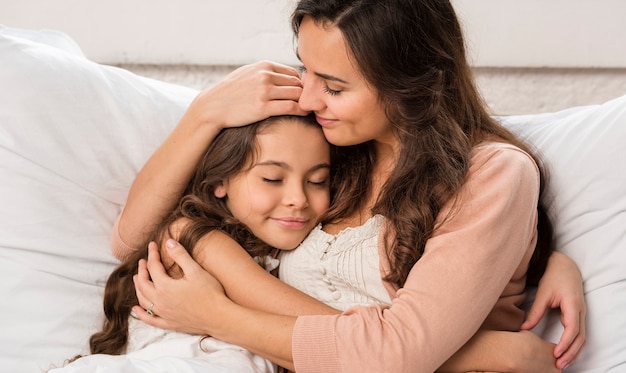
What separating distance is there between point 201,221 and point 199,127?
19 cm

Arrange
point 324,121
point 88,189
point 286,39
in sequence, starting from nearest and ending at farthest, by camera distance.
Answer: point 324,121 → point 88,189 → point 286,39

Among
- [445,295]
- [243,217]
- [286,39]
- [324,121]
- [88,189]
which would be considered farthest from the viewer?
[286,39]

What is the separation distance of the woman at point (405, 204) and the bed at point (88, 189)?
0.06m

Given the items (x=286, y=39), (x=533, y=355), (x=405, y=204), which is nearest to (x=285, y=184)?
(x=405, y=204)

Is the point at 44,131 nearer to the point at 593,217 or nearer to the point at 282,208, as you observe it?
the point at 282,208

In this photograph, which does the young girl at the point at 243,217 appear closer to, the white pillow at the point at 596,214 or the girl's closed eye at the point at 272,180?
the girl's closed eye at the point at 272,180

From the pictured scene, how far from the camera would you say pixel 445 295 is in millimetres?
1302

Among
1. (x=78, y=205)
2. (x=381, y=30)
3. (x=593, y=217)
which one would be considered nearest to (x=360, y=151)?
(x=381, y=30)

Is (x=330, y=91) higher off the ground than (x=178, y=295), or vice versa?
(x=330, y=91)

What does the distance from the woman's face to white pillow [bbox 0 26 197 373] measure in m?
0.48

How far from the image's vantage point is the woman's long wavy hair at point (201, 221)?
1.58m

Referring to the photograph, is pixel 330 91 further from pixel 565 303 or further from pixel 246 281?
pixel 565 303

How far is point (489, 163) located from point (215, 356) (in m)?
0.58

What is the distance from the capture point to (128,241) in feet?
5.50
